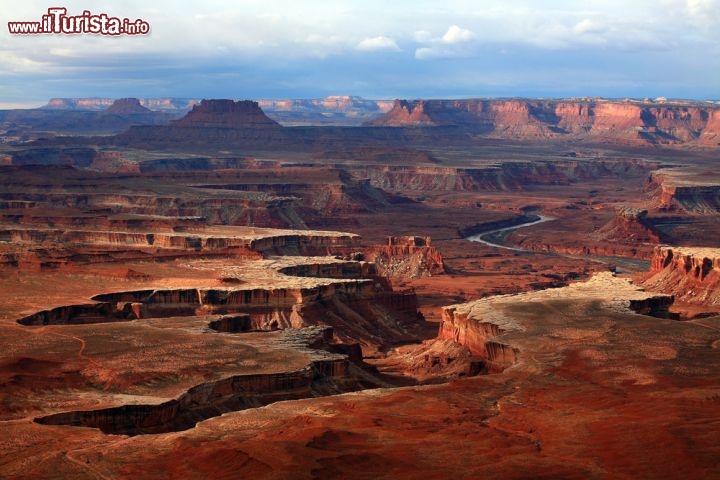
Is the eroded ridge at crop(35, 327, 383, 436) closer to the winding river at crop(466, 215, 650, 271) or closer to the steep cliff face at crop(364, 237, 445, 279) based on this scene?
the steep cliff face at crop(364, 237, 445, 279)

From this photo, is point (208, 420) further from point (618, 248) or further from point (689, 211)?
point (689, 211)

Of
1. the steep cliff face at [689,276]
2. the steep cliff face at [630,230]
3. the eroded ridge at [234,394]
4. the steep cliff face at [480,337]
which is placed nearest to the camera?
the eroded ridge at [234,394]

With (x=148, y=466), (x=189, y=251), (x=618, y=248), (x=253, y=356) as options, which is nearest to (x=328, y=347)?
(x=253, y=356)

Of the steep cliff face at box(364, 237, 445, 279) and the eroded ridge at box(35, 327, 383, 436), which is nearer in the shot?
the eroded ridge at box(35, 327, 383, 436)

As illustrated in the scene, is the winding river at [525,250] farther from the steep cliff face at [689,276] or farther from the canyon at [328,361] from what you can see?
the steep cliff face at [689,276]

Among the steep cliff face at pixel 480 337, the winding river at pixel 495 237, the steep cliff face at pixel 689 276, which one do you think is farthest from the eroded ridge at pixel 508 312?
the winding river at pixel 495 237

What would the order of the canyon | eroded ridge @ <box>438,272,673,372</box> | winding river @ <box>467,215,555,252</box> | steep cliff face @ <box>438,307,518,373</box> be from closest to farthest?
the canyon
steep cliff face @ <box>438,307,518,373</box>
eroded ridge @ <box>438,272,673,372</box>
winding river @ <box>467,215,555,252</box>

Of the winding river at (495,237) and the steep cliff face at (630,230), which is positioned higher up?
A: the steep cliff face at (630,230)

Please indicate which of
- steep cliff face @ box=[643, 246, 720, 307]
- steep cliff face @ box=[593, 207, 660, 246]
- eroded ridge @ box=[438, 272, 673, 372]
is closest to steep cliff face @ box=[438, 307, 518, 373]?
eroded ridge @ box=[438, 272, 673, 372]

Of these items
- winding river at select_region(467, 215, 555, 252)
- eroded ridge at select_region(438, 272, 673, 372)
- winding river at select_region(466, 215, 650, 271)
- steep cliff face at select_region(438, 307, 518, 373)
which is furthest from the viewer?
winding river at select_region(467, 215, 555, 252)
